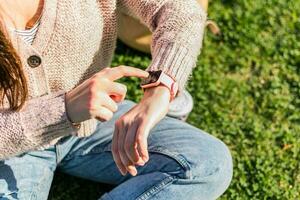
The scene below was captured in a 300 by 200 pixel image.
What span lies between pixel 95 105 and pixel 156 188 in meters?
0.48

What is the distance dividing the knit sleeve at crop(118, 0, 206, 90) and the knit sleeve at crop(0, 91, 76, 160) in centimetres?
28

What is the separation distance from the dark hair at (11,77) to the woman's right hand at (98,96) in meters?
0.13

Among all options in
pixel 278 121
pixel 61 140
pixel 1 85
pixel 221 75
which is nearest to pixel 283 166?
pixel 278 121

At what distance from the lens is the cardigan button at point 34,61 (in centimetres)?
158

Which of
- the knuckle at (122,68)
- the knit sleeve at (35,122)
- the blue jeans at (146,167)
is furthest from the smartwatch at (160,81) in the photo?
the blue jeans at (146,167)

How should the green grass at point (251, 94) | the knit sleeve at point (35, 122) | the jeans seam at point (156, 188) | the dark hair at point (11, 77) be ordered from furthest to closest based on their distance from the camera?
1. the green grass at point (251, 94)
2. the jeans seam at point (156, 188)
3. the knit sleeve at point (35, 122)
4. the dark hair at point (11, 77)

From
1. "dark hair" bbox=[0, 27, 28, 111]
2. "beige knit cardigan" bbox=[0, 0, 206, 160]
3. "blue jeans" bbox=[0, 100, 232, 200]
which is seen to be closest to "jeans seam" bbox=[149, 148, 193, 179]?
"blue jeans" bbox=[0, 100, 232, 200]

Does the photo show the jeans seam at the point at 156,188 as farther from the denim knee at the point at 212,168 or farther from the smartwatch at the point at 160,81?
the smartwatch at the point at 160,81

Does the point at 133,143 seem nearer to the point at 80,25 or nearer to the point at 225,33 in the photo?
the point at 80,25

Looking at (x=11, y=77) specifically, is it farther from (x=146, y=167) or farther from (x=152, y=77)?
(x=146, y=167)

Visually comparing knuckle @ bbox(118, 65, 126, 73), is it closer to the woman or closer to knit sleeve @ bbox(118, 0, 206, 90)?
the woman

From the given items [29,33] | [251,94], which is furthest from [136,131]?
[251,94]

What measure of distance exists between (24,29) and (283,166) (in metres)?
1.20

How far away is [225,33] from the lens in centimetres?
271
